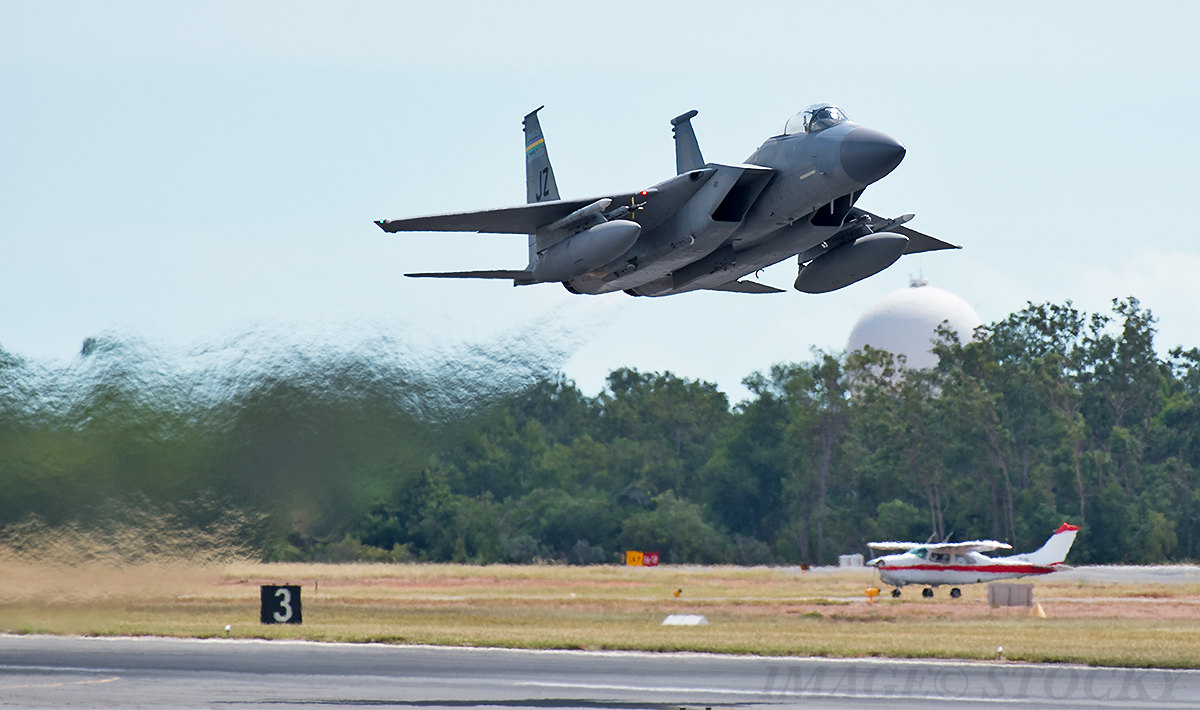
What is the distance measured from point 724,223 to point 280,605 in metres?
16.8

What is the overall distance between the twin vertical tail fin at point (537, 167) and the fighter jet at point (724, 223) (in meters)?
2.72

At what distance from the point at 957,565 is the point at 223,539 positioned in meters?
28.6

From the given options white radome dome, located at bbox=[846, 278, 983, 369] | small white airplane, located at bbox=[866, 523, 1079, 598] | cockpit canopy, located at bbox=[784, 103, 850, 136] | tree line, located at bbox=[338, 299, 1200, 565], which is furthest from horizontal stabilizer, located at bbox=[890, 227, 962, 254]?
white radome dome, located at bbox=[846, 278, 983, 369]

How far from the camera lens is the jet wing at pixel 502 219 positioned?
2008 cm

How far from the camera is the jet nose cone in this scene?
1805 centimetres

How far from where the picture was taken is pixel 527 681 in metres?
20.2

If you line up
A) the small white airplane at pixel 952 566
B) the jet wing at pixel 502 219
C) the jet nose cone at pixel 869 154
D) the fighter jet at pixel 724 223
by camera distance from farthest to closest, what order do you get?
the small white airplane at pixel 952 566, the jet wing at pixel 502 219, the fighter jet at pixel 724 223, the jet nose cone at pixel 869 154

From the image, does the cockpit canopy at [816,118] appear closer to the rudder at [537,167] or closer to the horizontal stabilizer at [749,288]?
the horizontal stabilizer at [749,288]

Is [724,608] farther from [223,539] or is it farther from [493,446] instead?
[493,446]

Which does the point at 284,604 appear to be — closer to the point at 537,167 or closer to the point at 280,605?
the point at 280,605

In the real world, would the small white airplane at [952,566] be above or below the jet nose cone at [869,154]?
below

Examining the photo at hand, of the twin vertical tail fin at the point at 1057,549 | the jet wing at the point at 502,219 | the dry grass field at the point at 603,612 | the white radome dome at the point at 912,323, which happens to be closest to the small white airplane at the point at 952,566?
the twin vertical tail fin at the point at 1057,549

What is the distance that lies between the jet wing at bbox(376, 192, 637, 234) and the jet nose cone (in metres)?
3.72

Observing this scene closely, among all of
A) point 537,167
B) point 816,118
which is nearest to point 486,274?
point 537,167
